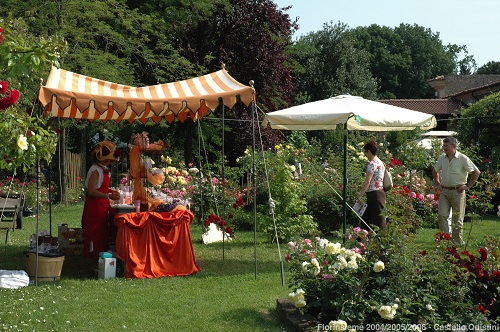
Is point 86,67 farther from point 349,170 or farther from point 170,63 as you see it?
point 349,170

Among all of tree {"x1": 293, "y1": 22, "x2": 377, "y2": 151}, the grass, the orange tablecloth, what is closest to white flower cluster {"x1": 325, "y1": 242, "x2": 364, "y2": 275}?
the grass

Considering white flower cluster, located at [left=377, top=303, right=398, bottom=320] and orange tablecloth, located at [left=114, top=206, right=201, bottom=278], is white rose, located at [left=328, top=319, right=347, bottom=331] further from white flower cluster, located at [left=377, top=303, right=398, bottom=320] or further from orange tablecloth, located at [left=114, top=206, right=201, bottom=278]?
orange tablecloth, located at [left=114, top=206, right=201, bottom=278]

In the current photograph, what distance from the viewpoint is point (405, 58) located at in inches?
2665

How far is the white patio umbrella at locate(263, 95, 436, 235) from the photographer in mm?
8492

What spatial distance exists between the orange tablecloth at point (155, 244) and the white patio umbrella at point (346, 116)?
197 cm

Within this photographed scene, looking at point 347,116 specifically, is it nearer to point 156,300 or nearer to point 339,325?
point 156,300

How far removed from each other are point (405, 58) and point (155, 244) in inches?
2474

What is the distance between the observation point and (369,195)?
9.29 m

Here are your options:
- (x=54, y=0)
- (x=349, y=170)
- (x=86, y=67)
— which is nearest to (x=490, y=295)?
(x=349, y=170)

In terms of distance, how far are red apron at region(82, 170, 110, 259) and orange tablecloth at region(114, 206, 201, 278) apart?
1.37ft

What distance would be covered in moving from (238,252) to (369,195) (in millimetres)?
2487

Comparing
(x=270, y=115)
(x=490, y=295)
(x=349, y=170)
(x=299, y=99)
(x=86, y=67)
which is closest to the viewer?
(x=490, y=295)

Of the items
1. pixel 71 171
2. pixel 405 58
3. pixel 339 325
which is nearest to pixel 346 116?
pixel 339 325

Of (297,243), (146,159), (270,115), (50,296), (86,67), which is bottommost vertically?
(50,296)
